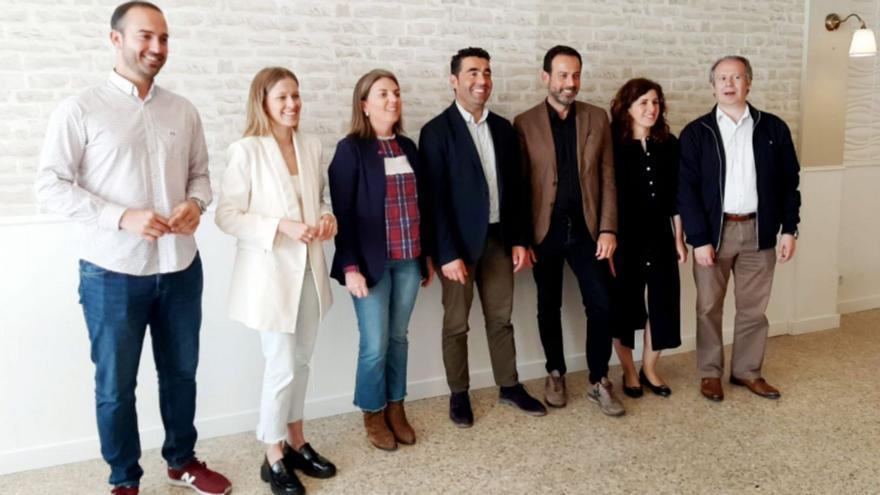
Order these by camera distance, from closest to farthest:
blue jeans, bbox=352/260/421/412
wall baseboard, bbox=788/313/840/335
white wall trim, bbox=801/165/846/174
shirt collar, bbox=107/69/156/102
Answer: shirt collar, bbox=107/69/156/102
blue jeans, bbox=352/260/421/412
white wall trim, bbox=801/165/846/174
wall baseboard, bbox=788/313/840/335

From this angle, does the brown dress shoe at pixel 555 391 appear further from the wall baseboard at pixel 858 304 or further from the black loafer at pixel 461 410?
the wall baseboard at pixel 858 304

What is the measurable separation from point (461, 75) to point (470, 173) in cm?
47

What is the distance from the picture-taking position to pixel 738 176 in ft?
12.0

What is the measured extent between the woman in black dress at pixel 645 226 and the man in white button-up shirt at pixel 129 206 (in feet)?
7.07

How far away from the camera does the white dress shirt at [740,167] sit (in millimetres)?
3643

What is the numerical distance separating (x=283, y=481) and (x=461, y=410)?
104 centimetres

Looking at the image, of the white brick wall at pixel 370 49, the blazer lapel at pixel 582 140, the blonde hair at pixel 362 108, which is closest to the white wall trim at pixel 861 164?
the white brick wall at pixel 370 49

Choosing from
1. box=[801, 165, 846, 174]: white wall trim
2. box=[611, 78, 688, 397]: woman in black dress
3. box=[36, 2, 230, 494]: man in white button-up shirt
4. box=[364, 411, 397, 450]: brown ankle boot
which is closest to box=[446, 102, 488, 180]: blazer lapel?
box=[611, 78, 688, 397]: woman in black dress

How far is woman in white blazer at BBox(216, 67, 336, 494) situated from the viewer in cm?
272

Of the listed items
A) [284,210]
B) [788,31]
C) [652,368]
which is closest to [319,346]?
[284,210]

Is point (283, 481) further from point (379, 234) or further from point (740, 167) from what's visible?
point (740, 167)

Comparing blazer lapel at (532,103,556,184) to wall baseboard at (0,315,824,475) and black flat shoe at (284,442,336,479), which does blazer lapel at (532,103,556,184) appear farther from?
black flat shoe at (284,442,336,479)

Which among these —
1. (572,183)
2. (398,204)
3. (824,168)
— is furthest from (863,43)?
(398,204)

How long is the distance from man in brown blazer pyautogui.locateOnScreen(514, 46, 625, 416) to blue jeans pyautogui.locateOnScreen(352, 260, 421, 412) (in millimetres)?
766
